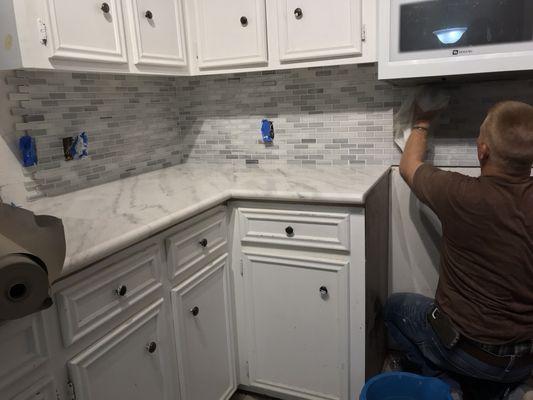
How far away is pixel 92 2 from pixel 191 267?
37.3 inches

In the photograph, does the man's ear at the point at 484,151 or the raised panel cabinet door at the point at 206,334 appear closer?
the man's ear at the point at 484,151

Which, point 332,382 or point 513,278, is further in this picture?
point 332,382

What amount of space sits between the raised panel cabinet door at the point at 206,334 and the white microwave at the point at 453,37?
98 centimetres

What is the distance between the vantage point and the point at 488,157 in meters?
1.35

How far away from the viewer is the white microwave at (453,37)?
142cm

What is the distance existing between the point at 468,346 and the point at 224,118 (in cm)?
153

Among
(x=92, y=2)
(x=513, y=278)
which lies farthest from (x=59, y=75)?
(x=513, y=278)

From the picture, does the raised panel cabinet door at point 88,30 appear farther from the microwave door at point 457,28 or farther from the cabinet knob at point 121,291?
the microwave door at point 457,28

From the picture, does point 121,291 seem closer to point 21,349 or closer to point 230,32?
point 21,349

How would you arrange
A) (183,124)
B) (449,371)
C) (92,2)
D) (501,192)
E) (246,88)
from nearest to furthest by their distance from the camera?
1. (501,192)
2. (92,2)
3. (449,371)
4. (246,88)
5. (183,124)

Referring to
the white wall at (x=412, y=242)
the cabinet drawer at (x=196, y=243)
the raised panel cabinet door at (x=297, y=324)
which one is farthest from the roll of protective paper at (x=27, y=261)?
the white wall at (x=412, y=242)

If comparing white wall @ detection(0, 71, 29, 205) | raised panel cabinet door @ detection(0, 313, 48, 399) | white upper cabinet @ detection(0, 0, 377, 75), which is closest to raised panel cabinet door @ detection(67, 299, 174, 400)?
raised panel cabinet door @ detection(0, 313, 48, 399)

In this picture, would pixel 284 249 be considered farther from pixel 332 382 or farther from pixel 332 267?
pixel 332 382

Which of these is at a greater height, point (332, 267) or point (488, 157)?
point (488, 157)
